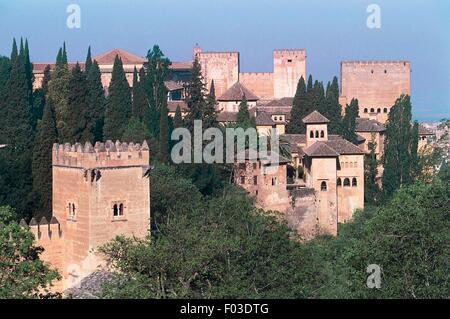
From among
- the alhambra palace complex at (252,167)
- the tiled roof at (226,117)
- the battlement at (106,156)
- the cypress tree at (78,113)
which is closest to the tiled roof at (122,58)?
the alhambra palace complex at (252,167)

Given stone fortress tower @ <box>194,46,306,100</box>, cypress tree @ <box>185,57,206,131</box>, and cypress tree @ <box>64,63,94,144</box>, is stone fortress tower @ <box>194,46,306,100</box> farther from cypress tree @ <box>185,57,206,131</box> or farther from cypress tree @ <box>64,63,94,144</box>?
cypress tree @ <box>64,63,94,144</box>

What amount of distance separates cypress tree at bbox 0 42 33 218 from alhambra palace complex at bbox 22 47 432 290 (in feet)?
10.2

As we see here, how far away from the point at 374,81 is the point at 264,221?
3658 cm

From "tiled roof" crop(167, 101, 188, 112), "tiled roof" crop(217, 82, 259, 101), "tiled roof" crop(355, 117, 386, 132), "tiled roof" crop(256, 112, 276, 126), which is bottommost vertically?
"tiled roof" crop(355, 117, 386, 132)

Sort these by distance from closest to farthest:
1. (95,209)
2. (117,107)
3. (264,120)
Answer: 1. (95,209)
2. (117,107)
3. (264,120)

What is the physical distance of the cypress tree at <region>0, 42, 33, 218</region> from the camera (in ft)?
138

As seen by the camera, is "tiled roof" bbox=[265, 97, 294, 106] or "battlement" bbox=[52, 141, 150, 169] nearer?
"battlement" bbox=[52, 141, 150, 169]

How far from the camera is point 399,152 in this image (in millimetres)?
60188

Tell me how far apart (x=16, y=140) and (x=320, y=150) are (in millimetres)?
11167

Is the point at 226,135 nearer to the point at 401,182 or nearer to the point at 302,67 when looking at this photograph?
the point at 401,182

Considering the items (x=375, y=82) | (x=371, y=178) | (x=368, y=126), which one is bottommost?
(x=371, y=178)

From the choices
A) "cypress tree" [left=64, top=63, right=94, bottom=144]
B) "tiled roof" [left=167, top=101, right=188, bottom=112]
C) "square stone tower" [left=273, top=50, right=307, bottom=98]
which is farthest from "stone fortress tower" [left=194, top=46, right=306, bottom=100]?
"cypress tree" [left=64, top=63, right=94, bottom=144]

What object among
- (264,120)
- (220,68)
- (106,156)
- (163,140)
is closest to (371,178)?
(264,120)

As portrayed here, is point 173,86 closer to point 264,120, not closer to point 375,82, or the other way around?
Result: point 375,82
